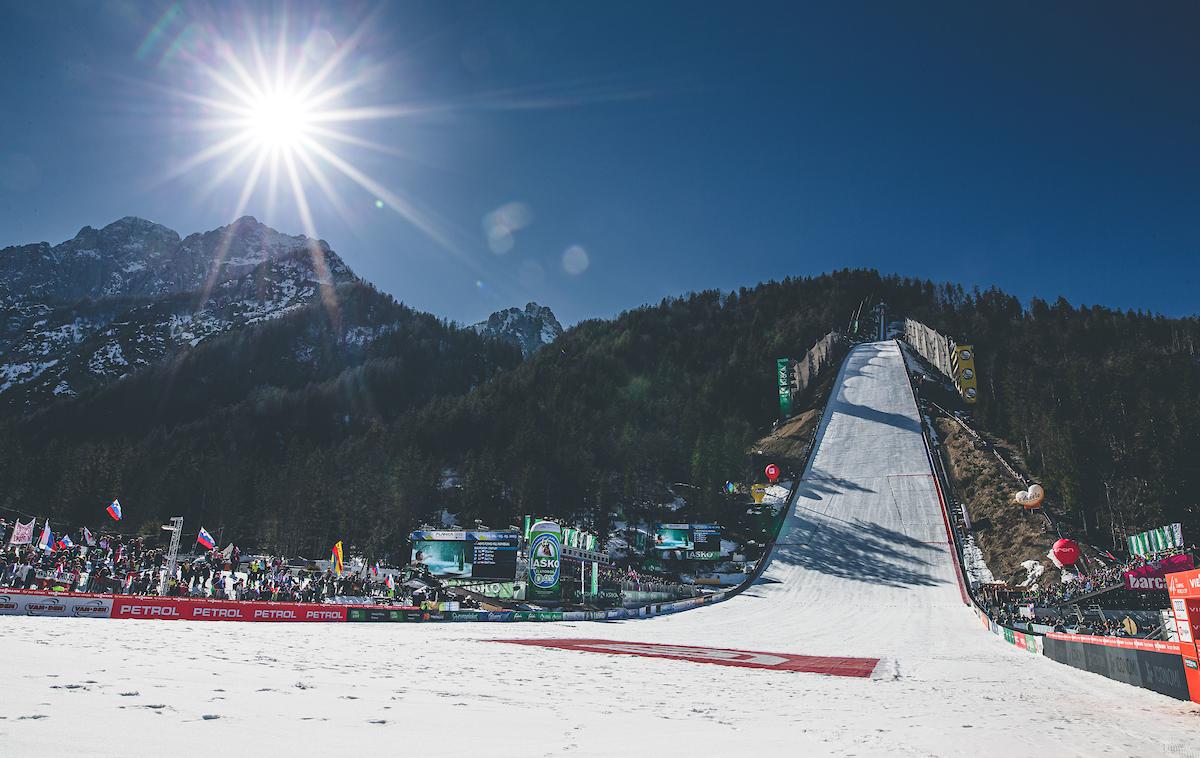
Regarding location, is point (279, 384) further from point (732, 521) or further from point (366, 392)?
point (732, 521)

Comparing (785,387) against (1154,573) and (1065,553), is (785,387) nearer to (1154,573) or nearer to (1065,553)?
(1154,573)

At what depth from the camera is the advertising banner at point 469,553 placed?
46.0m

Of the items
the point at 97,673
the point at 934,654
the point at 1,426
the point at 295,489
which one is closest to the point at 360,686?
the point at 97,673

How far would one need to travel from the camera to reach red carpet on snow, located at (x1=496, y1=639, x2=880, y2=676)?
54.2 feet

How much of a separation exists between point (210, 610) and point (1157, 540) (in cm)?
4647

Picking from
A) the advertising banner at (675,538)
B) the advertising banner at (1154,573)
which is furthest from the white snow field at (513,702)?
the advertising banner at (675,538)

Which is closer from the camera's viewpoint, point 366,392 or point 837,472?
point 837,472

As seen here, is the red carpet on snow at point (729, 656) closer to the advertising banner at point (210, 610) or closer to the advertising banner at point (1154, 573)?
the advertising banner at point (210, 610)

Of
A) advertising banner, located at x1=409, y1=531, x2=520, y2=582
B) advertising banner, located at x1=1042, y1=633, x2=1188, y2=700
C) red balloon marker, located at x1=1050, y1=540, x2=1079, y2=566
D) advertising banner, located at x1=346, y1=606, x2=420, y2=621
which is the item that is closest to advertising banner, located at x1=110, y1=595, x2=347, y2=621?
advertising banner, located at x1=346, y1=606, x2=420, y2=621

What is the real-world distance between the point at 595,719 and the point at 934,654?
2074cm

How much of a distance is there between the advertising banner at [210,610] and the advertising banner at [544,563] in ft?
48.9

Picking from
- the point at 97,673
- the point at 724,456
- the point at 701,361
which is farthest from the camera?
the point at 701,361

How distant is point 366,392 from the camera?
134m

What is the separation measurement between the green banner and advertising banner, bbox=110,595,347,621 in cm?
8348
